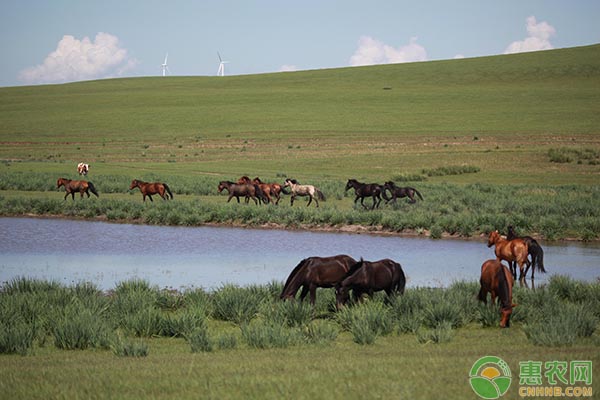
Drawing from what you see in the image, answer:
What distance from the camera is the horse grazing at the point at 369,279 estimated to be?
13008 millimetres

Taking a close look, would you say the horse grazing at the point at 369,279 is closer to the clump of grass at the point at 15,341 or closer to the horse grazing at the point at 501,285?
the horse grazing at the point at 501,285

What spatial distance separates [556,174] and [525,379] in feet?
141

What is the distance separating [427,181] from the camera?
46.9 m

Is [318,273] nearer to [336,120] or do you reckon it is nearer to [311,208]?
[311,208]

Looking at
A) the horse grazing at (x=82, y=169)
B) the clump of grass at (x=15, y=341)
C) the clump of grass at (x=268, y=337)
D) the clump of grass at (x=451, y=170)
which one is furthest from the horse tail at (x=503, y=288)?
the clump of grass at (x=451, y=170)

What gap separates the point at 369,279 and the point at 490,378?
528 centimetres

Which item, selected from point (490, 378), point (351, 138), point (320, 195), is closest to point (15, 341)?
point (490, 378)

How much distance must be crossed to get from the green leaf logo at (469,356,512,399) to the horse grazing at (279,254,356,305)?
4958 mm

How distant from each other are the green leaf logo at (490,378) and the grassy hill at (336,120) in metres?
40.3

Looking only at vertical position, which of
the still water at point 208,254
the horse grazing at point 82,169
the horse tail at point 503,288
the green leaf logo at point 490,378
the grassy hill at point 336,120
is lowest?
the still water at point 208,254

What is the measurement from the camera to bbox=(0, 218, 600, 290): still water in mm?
19422

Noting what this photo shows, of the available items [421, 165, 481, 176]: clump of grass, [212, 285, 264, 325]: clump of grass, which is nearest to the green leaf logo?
[212, 285, 264, 325]: clump of grass

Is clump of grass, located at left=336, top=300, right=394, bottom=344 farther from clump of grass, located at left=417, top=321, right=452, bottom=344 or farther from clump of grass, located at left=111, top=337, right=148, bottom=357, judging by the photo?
clump of grass, located at left=111, top=337, right=148, bottom=357

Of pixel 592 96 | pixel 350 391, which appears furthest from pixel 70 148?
pixel 350 391
